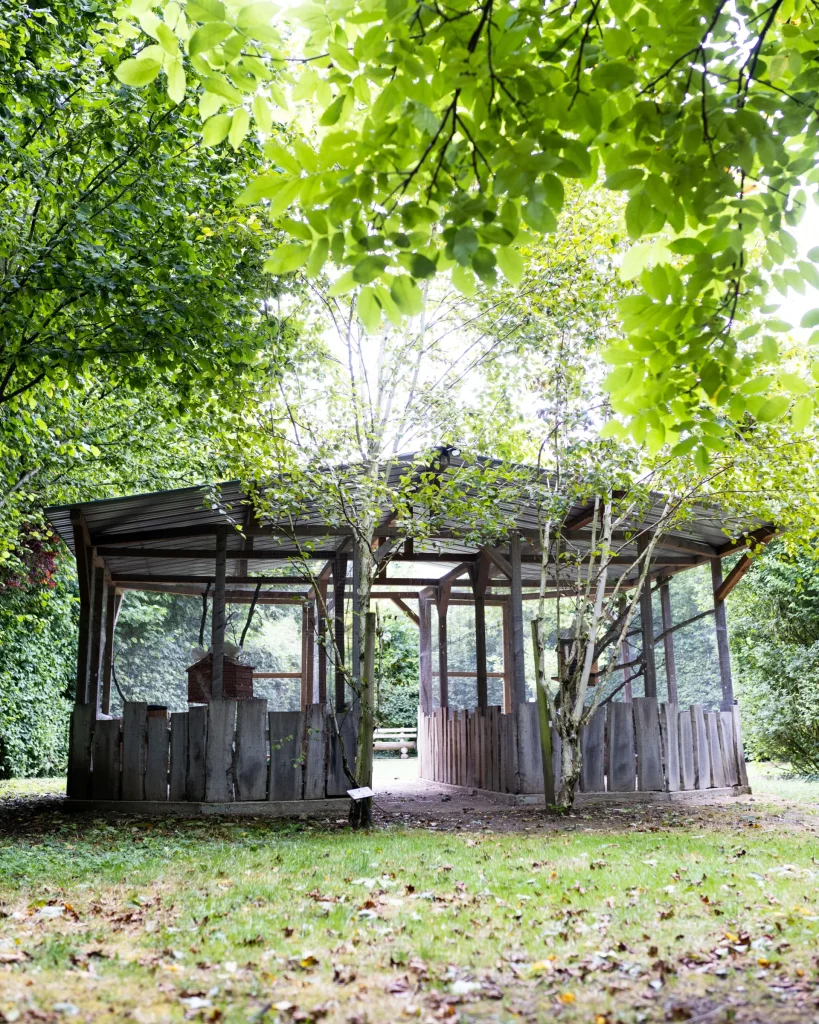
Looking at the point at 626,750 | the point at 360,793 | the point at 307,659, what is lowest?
the point at 360,793

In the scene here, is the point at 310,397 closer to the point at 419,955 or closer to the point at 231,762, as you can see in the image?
the point at 231,762

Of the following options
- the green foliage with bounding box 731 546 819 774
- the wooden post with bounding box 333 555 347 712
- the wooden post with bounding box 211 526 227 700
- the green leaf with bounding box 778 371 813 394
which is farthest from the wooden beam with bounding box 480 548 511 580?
the green leaf with bounding box 778 371 813 394

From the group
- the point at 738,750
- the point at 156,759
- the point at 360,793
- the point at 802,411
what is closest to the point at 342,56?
the point at 802,411

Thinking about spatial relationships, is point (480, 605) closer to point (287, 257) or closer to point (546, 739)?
point (546, 739)

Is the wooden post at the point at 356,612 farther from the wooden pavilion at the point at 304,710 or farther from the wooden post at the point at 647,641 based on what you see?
the wooden post at the point at 647,641

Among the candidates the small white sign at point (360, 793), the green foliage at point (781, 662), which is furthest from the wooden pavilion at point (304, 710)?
the green foliage at point (781, 662)

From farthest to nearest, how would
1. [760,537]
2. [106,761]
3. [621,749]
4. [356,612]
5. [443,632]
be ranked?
[443,632]
[760,537]
[621,749]
[106,761]
[356,612]

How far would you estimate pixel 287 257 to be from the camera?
9.35 ft

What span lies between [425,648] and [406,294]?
12703 millimetres

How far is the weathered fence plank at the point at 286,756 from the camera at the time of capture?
870cm

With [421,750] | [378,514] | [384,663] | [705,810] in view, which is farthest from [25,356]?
[421,750]

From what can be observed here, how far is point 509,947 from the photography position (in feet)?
11.7

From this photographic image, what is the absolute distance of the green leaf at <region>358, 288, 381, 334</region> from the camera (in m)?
2.87

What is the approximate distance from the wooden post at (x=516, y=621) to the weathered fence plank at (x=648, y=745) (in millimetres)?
1365
